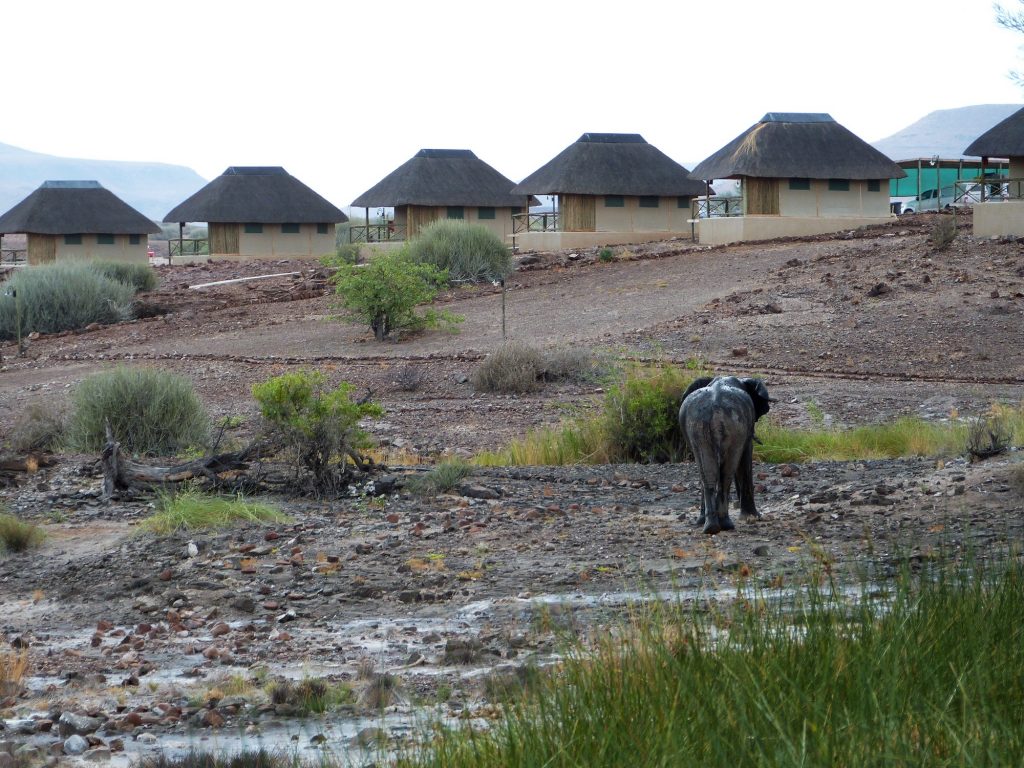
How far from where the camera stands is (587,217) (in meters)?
43.6

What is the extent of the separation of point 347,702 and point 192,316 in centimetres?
2532

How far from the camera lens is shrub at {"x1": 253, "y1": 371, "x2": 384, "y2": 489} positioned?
1127 centimetres

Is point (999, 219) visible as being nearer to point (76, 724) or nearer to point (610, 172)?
point (610, 172)

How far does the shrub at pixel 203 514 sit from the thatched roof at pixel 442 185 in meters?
39.3

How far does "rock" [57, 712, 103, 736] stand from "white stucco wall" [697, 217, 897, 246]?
106 feet

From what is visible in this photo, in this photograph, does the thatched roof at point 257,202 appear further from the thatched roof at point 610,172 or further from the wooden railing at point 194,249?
the thatched roof at point 610,172

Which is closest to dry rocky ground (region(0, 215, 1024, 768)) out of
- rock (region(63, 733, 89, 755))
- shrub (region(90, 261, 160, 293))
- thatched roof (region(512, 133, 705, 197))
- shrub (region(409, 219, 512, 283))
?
rock (region(63, 733, 89, 755))

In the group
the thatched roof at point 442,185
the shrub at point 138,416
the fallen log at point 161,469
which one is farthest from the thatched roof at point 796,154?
the fallen log at point 161,469

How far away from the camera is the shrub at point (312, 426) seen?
37.0 feet

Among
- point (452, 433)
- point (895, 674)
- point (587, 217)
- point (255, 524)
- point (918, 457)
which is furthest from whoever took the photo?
point (587, 217)

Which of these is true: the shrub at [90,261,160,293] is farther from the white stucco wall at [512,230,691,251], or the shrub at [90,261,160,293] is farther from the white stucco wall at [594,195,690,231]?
the white stucco wall at [594,195,690,231]

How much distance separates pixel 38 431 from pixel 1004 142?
26589 mm

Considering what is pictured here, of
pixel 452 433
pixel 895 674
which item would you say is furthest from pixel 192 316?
pixel 895 674

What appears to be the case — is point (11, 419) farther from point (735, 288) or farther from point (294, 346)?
point (735, 288)
